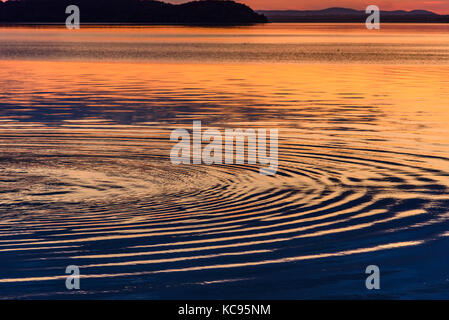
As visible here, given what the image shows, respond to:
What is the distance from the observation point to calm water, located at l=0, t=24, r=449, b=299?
386 inches

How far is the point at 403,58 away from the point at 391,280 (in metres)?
59.3

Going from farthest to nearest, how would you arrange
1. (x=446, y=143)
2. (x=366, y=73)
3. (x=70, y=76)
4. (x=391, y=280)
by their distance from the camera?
(x=366, y=73) < (x=70, y=76) < (x=446, y=143) < (x=391, y=280)

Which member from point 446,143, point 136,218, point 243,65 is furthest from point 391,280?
point 243,65

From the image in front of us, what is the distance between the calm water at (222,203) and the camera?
9.80 metres

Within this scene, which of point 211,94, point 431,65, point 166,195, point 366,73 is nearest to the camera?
point 166,195

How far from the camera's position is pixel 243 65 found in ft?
190

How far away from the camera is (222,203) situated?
1365 cm

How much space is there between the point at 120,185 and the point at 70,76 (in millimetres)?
29915

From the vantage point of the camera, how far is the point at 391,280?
9.84 metres

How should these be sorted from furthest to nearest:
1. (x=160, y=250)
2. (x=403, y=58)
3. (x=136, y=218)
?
(x=403, y=58)
(x=136, y=218)
(x=160, y=250)

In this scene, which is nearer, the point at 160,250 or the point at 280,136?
the point at 160,250

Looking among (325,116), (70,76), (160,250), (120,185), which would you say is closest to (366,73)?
(70,76)
